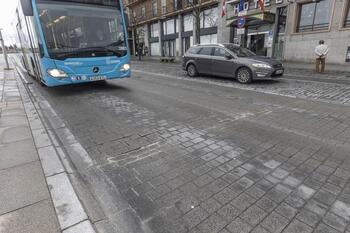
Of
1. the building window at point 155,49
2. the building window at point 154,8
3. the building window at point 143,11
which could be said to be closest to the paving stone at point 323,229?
the building window at point 155,49

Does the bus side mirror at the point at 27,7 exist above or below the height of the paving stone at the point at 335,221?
above

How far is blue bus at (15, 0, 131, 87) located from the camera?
6.73 meters

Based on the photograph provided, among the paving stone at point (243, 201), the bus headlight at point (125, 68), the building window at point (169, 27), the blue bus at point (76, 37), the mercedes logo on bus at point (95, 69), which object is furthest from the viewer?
the building window at point (169, 27)

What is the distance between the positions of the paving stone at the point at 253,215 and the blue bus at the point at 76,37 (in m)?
6.89

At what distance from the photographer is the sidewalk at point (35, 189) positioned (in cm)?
218

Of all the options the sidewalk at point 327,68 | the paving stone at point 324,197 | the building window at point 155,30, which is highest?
the building window at point 155,30

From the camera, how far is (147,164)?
3.29 metres

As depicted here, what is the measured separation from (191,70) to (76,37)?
21.8 feet

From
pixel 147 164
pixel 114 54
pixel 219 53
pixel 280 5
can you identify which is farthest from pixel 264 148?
pixel 280 5

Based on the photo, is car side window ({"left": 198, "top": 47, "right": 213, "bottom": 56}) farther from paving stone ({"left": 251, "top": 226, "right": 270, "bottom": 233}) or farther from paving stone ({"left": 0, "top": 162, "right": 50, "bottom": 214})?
paving stone ({"left": 251, "top": 226, "right": 270, "bottom": 233})

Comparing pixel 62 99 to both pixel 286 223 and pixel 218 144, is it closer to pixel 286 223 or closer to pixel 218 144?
pixel 218 144

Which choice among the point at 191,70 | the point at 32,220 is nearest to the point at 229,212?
the point at 32,220

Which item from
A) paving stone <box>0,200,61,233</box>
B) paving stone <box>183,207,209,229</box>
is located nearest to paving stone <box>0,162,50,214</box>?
paving stone <box>0,200,61,233</box>

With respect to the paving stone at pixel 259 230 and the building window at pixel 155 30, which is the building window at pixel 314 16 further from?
the building window at pixel 155 30
